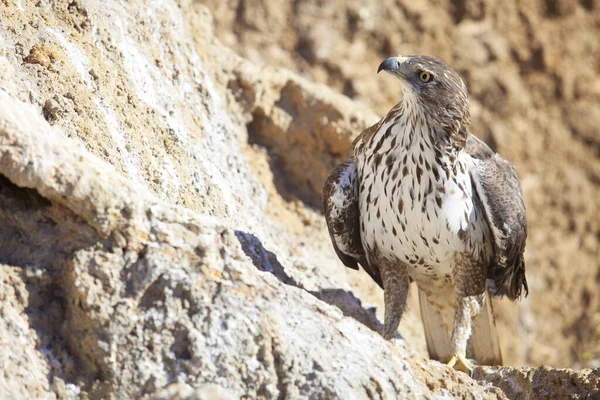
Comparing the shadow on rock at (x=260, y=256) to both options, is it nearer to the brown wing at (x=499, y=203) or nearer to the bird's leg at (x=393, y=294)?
the bird's leg at (x=393, y=294)

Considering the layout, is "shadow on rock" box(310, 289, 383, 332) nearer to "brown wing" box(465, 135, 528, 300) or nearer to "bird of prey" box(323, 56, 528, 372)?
"bird of prey" box(323, 56, 528, 372)

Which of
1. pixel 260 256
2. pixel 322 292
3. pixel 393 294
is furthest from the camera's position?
pixel 322 292

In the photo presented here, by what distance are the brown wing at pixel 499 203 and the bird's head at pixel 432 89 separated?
0.31 metres

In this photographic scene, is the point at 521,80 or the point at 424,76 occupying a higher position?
the point at 521,80

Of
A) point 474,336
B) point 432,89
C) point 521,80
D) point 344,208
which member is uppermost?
point 521,80

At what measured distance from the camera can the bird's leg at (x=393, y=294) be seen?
615cm

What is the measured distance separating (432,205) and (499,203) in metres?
0.51

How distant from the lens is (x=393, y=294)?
6172 millimetres

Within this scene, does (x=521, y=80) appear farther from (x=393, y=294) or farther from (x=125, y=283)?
(x=125, y=283)

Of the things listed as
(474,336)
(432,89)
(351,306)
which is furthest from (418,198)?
(474,336)

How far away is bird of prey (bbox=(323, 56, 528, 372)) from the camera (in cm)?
564

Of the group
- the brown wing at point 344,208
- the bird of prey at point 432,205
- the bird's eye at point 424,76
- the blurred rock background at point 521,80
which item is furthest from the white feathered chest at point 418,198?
the blurred rock background at point 521,80

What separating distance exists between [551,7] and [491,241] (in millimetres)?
6401

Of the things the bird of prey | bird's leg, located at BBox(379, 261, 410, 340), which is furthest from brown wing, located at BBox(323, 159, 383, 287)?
bird's leg, located at BBox(379, 261, 410, 340)
